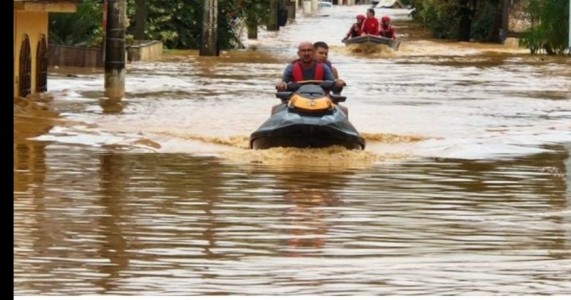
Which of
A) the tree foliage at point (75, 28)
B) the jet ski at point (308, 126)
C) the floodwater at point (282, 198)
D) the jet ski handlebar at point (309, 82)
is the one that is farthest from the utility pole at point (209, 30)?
the jet ski at point (308, 126)

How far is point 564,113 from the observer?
30.1 meters

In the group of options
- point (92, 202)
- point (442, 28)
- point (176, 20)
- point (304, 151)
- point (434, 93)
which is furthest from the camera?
point (442, 28)

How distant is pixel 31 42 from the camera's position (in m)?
29.6

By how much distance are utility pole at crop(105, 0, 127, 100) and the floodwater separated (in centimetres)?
45

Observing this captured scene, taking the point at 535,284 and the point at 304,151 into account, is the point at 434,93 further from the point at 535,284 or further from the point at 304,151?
the point at 535,284

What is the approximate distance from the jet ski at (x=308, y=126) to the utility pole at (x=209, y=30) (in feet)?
92.9

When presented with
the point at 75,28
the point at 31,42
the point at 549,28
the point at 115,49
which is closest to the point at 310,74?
the point at 31,42

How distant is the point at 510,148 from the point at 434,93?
12.4m

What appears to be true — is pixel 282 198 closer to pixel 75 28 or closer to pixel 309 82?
pixel 309 82

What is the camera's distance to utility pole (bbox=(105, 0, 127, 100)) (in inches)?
1242

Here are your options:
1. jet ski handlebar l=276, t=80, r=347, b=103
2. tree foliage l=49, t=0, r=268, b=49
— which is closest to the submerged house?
jet ski handlebar l=276, t=80, r=347, b=103
